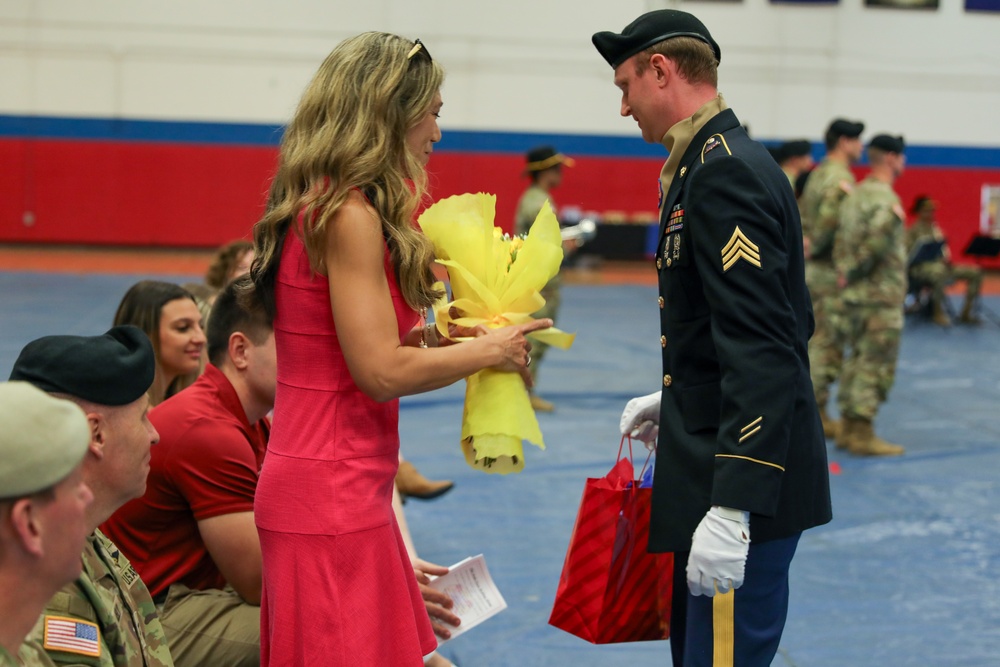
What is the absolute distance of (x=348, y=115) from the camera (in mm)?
2117

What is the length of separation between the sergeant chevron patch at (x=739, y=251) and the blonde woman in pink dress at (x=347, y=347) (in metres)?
0.49

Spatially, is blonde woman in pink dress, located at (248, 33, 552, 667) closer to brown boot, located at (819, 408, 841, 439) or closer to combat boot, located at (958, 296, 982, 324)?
brown boot, located at (819, 408, 841, 439)

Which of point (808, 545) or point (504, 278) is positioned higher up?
point (504, 278)

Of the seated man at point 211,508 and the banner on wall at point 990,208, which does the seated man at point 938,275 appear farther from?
the seated man at point 211,508

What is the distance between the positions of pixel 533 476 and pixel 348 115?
4099 millimetres

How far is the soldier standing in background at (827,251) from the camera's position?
734cm

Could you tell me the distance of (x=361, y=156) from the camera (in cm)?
208

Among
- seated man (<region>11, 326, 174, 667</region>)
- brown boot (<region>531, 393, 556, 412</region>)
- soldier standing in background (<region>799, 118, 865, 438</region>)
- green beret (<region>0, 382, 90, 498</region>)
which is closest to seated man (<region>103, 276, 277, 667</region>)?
seated man (<region>11, 326, 174, 667</region>)

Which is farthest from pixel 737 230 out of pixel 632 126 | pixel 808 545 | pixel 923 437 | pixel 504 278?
pixel 632 126

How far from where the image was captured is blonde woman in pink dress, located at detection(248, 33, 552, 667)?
206 centimetres

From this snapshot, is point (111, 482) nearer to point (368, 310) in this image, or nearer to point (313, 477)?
point (313, 477)

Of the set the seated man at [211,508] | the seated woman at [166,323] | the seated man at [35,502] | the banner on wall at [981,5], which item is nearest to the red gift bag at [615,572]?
the seated man at [211,508]

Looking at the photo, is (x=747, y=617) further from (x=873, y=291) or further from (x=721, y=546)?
(x=873, y=291)

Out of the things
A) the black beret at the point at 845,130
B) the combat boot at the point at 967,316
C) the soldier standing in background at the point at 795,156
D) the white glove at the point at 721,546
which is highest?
the black beret at the point at 845,130
